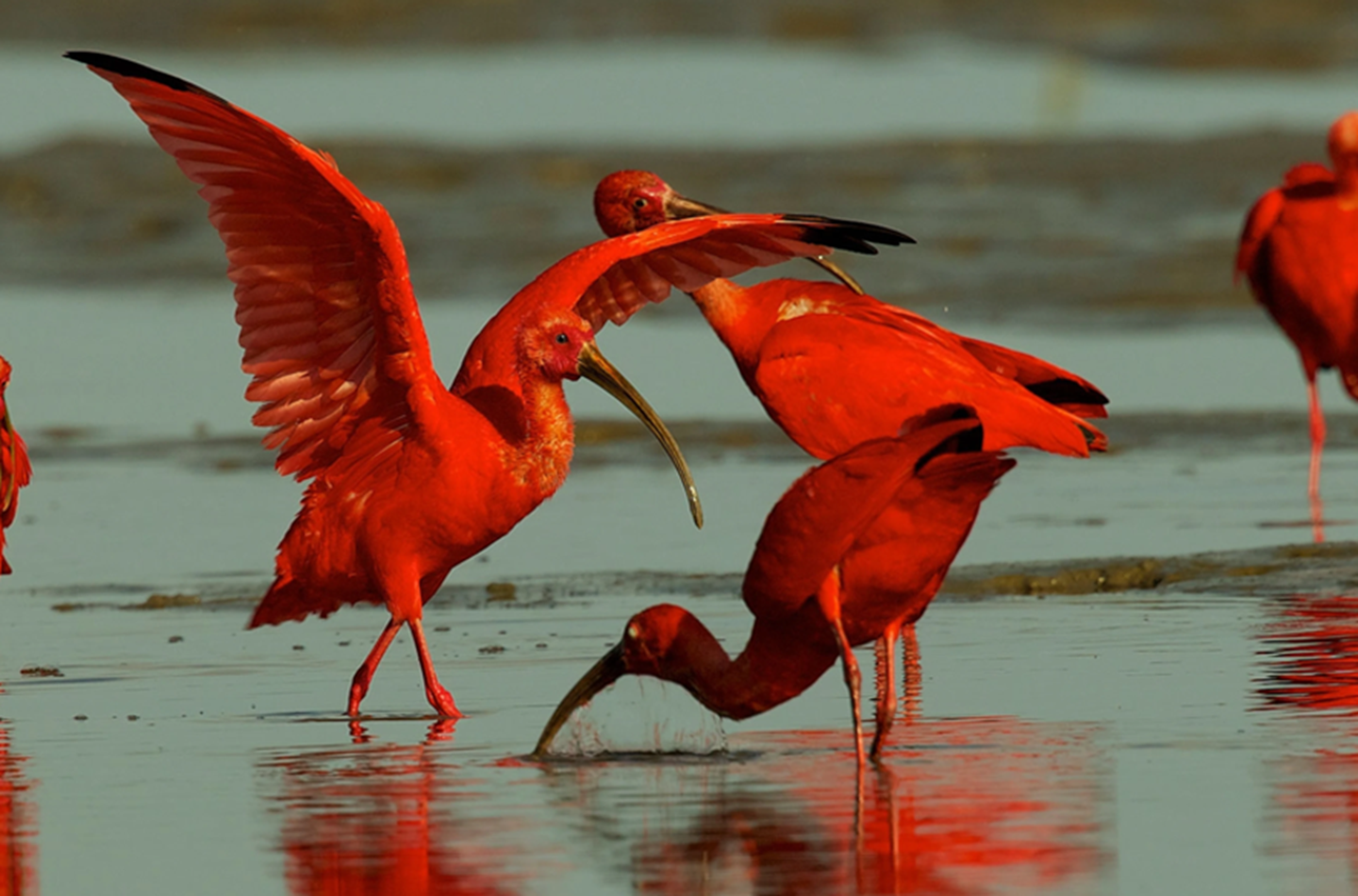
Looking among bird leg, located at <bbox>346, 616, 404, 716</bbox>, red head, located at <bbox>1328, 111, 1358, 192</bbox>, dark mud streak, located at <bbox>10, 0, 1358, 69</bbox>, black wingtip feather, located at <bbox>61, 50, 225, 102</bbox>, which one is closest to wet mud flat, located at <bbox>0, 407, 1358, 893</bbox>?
bird leg, located at <bbox>346, 616, 404, 716</bbox>

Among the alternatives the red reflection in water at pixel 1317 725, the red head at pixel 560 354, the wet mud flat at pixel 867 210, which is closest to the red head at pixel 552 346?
the red head at pixel 560 354

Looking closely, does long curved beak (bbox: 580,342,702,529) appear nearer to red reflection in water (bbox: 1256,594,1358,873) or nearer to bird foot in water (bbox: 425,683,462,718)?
bird foot in water (bbox: 425,683,462,718)

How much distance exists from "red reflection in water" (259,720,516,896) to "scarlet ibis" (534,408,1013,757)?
20.4 inches

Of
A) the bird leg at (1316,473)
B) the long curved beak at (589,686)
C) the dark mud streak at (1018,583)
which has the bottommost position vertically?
the long curved beak at (589,686)

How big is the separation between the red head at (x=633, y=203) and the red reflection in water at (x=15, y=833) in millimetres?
4025

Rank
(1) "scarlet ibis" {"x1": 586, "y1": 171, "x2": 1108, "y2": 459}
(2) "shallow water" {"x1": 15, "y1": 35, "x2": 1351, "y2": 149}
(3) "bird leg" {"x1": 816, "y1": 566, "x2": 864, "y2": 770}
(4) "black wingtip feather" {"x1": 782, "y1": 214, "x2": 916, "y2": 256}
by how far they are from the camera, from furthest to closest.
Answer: (2) "shallow water" {"x1": 15, "y1": 35, "x2": 1351, "y2": 149} < (1) "scarlet ibis" {"x1": 586, "y1": 171, "x2": 1108, "y2": 459} < (4) "black wingtip feather" {"x1": 782, "y1": 214, "x2": 916, "y2": 256} < (3) "bird leg" {"x1": 816, "y1": 566, "x2": 864, "y2": 770}

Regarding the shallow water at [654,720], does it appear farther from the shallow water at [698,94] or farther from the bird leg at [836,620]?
the shallow water at [698,94]

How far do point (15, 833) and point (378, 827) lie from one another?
0.95 m

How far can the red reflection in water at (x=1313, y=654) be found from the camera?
8.49m

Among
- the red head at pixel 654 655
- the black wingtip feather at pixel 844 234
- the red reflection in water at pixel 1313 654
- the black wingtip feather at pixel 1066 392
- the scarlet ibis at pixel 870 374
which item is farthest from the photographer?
the black wingtip feather at pixel 1066 392

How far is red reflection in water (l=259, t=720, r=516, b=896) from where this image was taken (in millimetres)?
6625

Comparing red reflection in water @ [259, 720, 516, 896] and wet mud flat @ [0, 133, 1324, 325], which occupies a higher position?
wet mud flat @ [0, 133, 1324, 325]

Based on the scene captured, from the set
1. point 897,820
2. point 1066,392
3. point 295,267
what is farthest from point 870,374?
point 897,820

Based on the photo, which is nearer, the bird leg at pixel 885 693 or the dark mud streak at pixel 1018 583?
the bird leg at pixel 885 693
